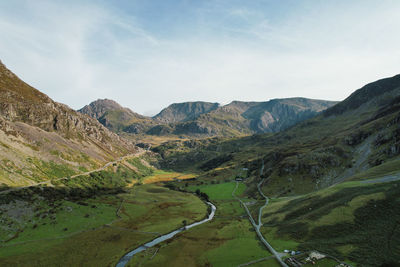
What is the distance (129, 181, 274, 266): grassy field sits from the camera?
258ft

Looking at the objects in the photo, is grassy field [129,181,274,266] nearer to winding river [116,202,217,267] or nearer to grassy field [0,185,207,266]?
winding river [116,202,217,267]

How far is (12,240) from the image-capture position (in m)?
92.4

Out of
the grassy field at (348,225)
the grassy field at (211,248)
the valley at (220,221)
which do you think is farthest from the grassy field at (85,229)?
the grassy field at (348,225)

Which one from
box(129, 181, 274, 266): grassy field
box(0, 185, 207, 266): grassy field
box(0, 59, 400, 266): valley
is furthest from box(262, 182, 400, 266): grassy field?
box(0, 185, 207, 266): grassy field

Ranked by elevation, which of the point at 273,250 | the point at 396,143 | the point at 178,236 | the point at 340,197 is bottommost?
the point at 178,236

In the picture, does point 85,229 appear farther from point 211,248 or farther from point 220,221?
point 220,221

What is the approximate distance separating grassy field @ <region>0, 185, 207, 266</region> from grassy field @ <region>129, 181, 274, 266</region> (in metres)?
15.8

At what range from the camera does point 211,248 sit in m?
91.4

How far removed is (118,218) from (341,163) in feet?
567

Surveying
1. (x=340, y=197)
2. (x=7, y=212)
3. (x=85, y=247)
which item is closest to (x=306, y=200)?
(x=340, y=197)

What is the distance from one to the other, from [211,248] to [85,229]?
6819 centimetres

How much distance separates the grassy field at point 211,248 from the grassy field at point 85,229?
15.8m

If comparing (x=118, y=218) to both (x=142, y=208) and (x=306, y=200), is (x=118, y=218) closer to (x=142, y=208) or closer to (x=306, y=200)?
(x=142, y=208)

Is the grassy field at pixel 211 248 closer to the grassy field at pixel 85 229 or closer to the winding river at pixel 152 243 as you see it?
the winding river at pixel 152 243
